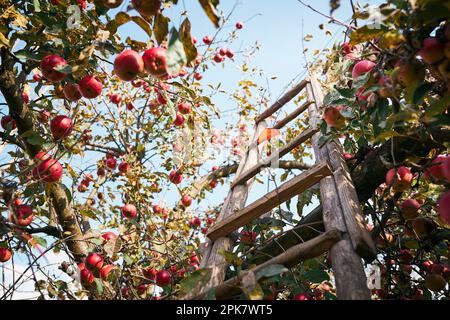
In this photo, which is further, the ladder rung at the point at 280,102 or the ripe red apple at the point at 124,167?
the ripe red apple at the point at 124,167

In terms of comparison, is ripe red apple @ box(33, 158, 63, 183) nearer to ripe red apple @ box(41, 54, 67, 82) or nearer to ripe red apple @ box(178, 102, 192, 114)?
ripe red apple @ box(41, 54, 67, 82)

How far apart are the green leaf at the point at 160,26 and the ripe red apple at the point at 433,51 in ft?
2.72

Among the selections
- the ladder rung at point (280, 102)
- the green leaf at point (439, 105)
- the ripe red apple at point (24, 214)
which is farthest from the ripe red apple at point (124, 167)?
the green leaf at point (439, 105)

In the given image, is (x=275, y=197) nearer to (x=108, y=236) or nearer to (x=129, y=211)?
(x=108, y=236)

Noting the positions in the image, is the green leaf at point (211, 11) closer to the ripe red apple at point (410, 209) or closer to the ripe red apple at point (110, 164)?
the ripe red apple at point (410, 209)

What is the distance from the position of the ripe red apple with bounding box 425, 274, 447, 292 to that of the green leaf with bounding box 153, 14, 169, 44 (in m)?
1.78

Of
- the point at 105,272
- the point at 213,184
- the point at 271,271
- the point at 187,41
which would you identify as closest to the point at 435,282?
the point at 271,271

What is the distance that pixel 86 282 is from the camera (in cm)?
210

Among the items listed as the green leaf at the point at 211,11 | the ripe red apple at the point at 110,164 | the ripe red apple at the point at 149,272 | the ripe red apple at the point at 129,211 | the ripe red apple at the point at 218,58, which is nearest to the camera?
the green leaf at the point at 211,11

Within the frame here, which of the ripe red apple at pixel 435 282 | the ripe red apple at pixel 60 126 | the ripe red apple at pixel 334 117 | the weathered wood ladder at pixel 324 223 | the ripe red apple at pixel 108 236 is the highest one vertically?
the ripe red apple at pixel 60 126

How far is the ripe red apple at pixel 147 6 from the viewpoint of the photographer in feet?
4.06

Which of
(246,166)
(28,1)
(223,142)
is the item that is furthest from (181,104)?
(223,142)

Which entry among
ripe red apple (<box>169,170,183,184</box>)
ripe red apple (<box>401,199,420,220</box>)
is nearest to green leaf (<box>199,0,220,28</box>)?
ripe red apple (<box>401,199,420,220</box>)

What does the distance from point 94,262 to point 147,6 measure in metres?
1.57
